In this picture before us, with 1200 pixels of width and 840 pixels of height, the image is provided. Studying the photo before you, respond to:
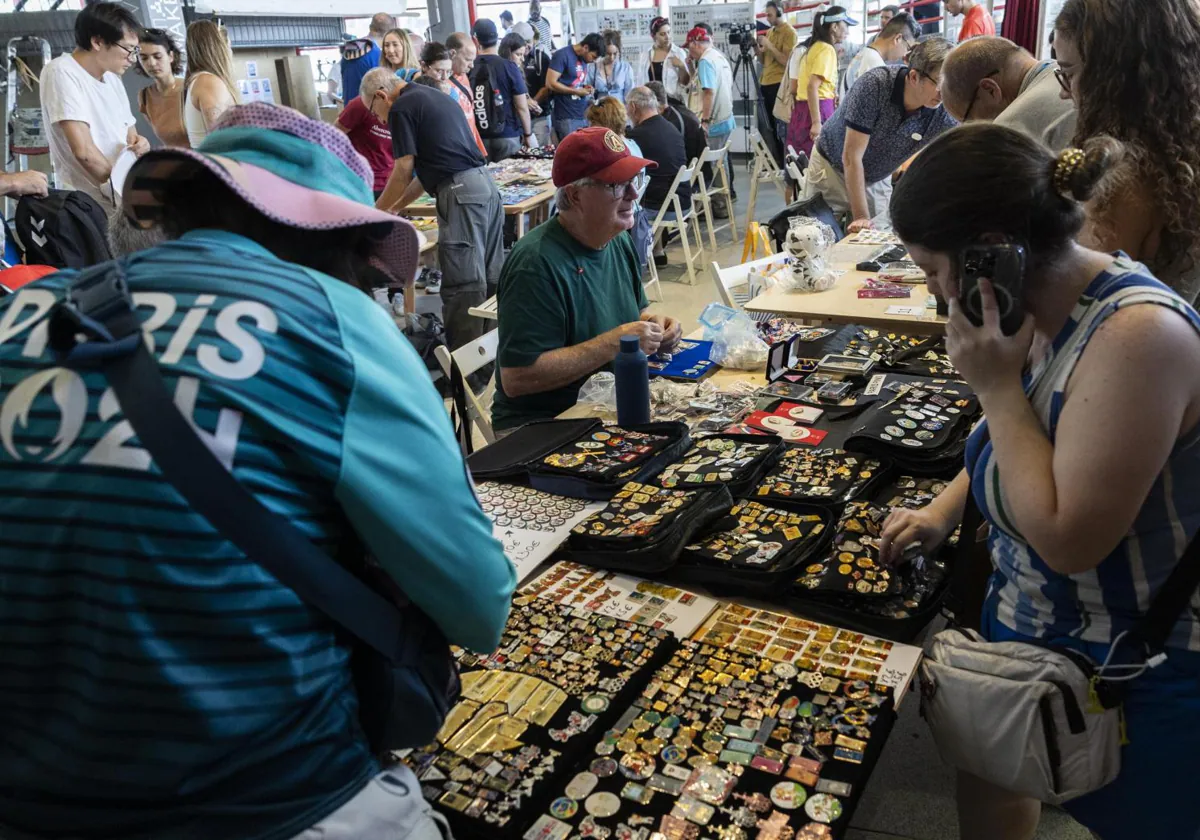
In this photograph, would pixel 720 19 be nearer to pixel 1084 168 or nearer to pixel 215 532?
pixel 1084 168

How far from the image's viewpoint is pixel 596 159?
100 inches

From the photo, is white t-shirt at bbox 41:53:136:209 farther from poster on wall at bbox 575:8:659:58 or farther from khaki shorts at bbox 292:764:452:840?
poster on wall at bbox 575:8:659:58

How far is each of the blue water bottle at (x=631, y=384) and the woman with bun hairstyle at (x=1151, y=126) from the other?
1077 mm

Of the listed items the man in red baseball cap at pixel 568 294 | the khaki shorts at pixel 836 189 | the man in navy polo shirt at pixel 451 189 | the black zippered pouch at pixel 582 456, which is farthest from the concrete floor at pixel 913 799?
the man in navy polo shirt at pixel 451 189

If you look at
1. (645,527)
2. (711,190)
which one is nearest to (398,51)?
(711,190)

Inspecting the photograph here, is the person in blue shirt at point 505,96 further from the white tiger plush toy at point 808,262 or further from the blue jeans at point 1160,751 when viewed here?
the blue jeans at point 1160,751

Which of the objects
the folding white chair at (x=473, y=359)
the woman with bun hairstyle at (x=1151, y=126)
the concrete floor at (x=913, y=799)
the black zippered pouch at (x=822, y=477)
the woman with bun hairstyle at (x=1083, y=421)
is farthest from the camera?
the folding white chair at (x=473, y=359)

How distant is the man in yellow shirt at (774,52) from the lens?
8844 millimetres

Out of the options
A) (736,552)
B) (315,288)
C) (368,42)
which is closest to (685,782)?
(736,552)

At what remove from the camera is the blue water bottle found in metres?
2.25

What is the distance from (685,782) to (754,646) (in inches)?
13.3

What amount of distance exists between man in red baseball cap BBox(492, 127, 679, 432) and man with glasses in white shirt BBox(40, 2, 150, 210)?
268 centimetres

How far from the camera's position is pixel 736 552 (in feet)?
5.60

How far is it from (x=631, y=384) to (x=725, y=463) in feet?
1.22
